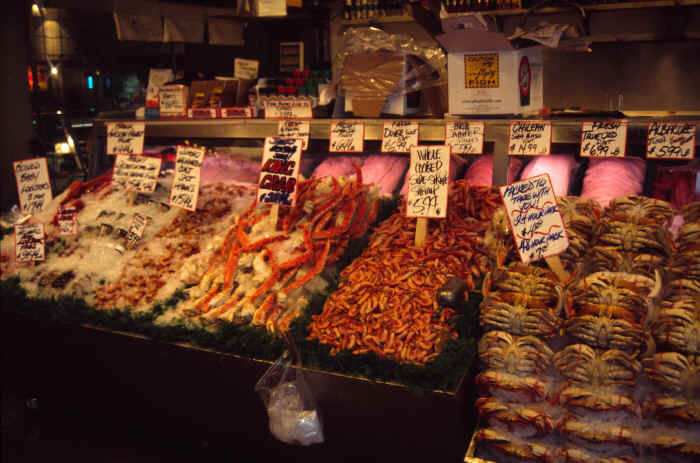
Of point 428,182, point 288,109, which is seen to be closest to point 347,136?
point 288,109

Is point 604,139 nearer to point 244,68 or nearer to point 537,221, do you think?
point 537,221

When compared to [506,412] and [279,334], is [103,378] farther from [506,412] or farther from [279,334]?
[506,412]

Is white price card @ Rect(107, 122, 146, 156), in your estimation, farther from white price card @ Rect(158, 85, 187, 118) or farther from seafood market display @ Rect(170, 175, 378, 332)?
seafood market display @ Rect(170, 175, 378, 332)

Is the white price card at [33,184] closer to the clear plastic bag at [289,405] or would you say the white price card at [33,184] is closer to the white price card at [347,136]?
the white price card at [347,136]

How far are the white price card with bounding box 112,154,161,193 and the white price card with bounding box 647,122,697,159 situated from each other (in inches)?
104

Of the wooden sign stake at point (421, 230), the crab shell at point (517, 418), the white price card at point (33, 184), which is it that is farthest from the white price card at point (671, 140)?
the white price card at point (33, 184)

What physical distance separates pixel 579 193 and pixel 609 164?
8.2 inches

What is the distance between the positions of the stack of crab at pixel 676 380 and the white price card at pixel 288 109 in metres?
2.10

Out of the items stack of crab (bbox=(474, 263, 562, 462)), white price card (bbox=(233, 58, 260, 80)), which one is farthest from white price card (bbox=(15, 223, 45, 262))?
white price card (bbox=(233, 58, 260, 80))

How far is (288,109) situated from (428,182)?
3.91 feet

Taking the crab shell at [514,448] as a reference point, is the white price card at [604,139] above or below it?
above

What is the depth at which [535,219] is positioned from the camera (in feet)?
6.66

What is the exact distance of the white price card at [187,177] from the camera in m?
3.10

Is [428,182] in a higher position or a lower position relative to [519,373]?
higher
